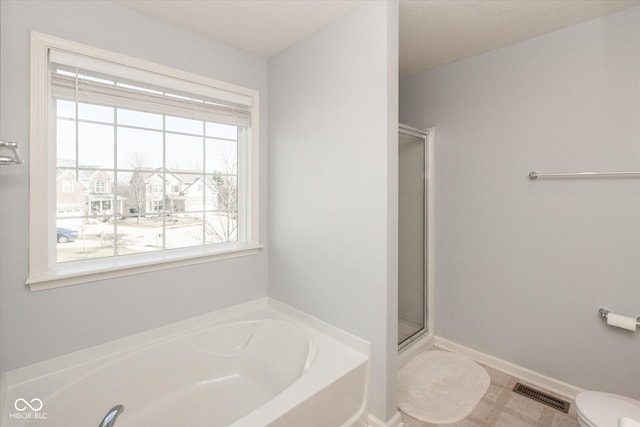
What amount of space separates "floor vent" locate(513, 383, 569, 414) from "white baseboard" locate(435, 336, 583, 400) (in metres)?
0.08

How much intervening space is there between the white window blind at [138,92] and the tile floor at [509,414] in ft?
7.79

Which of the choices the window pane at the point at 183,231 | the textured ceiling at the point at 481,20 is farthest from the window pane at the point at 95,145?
the textured ceiling at the point at 481,20

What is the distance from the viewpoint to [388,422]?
1.72 metres

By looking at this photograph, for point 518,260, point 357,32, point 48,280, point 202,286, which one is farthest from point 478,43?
point 48,280

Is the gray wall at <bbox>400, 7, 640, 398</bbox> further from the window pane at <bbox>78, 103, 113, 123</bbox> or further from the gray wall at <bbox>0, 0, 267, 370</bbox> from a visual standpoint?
the window pane at <bbox>78, 103, 113, 123</bbox>

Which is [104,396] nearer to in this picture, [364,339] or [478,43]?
[364,339]

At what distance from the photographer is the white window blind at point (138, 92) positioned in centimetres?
165

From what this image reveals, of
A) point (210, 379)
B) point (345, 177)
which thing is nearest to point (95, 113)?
point (345, 177)

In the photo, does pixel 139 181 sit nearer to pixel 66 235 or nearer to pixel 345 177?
pixel 66 235

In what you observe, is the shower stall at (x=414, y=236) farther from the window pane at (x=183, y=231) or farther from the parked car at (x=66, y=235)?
the parked car at (x=66, y=235)

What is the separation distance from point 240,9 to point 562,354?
3016mm

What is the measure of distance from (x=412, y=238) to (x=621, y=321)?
1351 millimetres

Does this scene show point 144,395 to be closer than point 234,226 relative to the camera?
Yes

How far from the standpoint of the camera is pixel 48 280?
159 cm
